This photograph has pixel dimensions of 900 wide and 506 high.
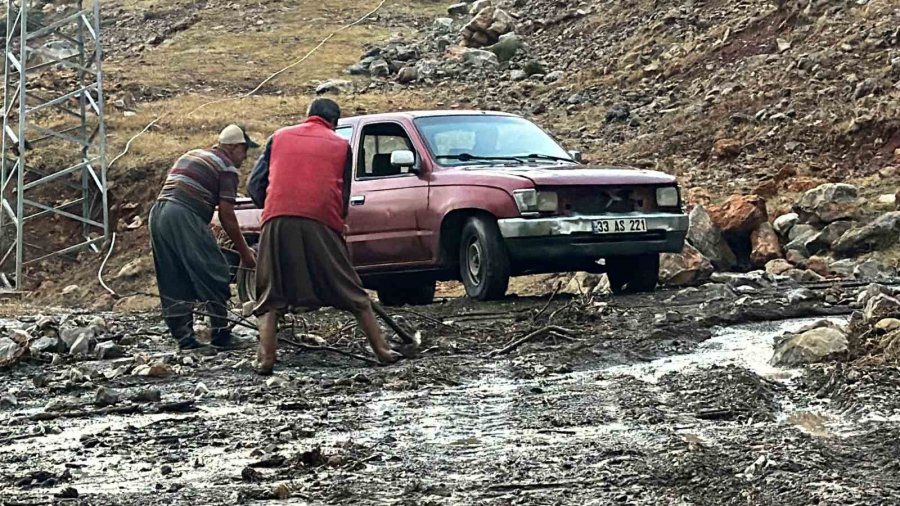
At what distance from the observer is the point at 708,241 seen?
14.3 metres

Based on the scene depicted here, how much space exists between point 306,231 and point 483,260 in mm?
3181

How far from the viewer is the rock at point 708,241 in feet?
46.9

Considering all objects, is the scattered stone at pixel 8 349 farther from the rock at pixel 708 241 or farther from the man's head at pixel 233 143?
the rock at pixel 708 241

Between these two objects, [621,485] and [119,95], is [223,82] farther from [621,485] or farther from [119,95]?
[621,485]

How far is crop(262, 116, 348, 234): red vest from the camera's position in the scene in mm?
8297

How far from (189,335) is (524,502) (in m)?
5.51

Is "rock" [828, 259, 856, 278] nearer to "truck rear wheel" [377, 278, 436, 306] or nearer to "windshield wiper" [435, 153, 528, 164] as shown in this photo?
"windshield wiper" [435, 153, 528, 164]

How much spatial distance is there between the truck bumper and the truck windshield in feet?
3.27

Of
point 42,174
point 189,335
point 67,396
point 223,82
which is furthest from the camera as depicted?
point 223,82

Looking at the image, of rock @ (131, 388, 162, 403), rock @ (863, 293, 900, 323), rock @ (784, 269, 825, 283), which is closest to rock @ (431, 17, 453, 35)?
rock @ (784, 269, 825, 283)

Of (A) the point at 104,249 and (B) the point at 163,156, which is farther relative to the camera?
(B) the point at 163,156

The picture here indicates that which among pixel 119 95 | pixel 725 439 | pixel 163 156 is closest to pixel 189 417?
pixel 725 439

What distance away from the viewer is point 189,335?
9938mm

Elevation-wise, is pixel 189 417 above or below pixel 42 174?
above
